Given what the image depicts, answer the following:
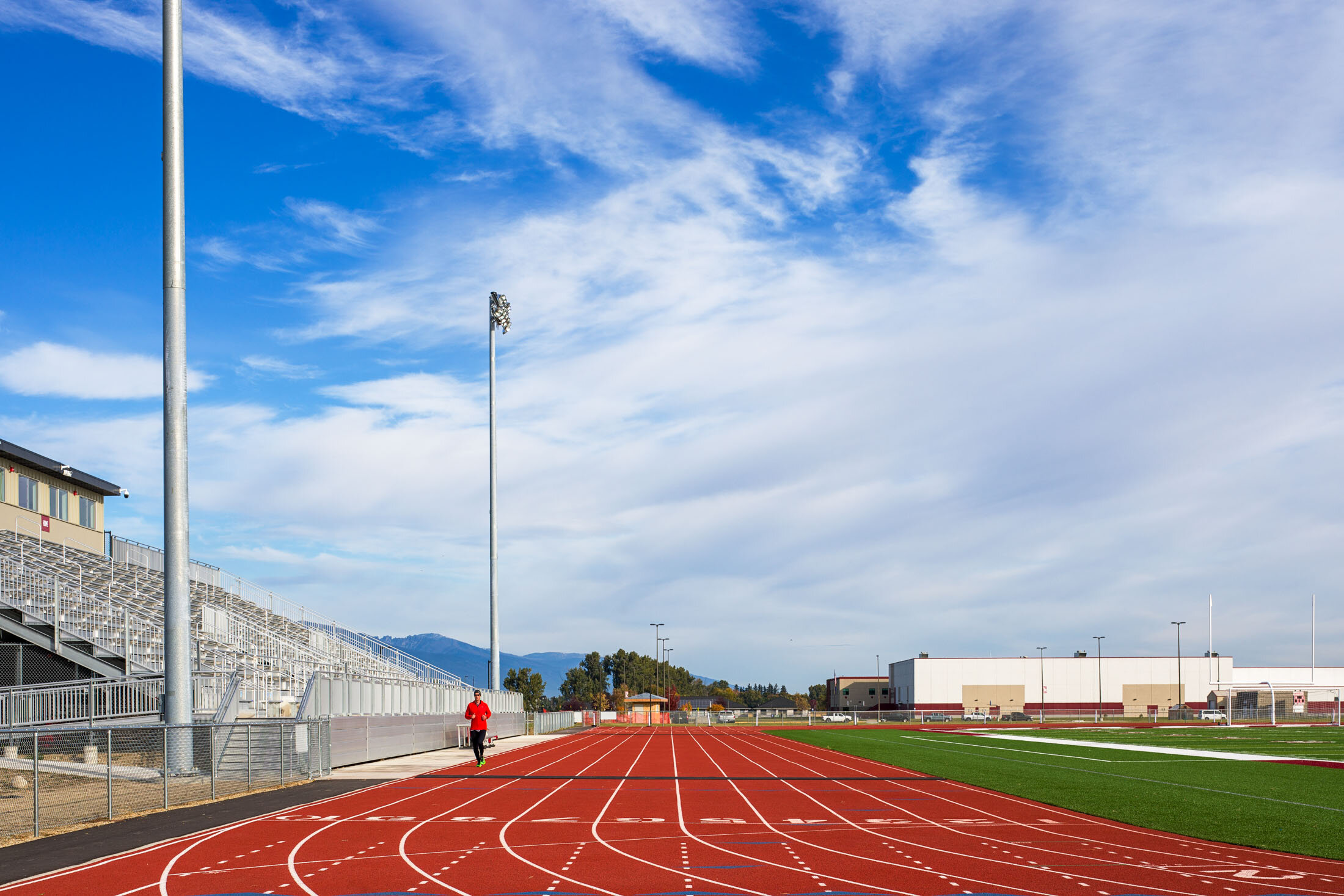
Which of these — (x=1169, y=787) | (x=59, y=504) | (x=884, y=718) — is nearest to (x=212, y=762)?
(x=1169, y=787)

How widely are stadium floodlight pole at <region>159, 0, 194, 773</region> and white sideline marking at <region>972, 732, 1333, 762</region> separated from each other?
94.4 feet

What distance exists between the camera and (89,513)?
53.2 metres

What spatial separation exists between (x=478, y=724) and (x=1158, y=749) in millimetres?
25406

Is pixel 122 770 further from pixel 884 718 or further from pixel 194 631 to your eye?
pixel 884 718

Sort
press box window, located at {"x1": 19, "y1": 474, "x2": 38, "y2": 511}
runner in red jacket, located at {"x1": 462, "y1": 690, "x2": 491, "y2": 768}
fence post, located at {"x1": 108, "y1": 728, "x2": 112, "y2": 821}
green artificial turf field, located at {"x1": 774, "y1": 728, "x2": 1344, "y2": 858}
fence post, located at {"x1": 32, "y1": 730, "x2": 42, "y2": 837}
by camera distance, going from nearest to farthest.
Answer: fence post, located at {"x1": 32, "y1": 730, "x2": 42, "y2": 837}, green artificial turf field, located at {"x1": 774, "y1": 728, "x2": 1344, "y2": 858}, fence post, located at {"x1": 108, "y1": 728, "x2": 112, "y2": 821}, runner in red jacket, located at {"x1": 462, "y1": 690, "x2": 491, "y2": 768}, press box window, located at {"x1": 19, "y1": 474, "x2": 38, "y2": 511}

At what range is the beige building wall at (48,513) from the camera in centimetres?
4553

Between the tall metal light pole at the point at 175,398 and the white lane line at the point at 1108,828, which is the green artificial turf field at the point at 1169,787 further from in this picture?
the tall metal light pole at the point at 175,398

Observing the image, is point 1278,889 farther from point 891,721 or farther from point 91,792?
point 891,721

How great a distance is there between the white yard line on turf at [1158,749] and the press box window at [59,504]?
42510 millimetres

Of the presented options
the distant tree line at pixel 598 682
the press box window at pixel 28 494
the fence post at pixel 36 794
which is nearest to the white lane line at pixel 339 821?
the fence post at pixel 36 794

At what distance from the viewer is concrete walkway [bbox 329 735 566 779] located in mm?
25734

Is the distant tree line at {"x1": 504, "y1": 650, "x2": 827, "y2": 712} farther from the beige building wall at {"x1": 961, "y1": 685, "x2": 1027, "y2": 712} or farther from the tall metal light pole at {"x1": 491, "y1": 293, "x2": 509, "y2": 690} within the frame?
the tall metal light pole at {"x1": 491, "y1": 293, "x2": 509, "y2": 690}

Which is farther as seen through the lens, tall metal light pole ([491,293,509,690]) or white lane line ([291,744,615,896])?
tall metal light pole ([491,293,509,690])

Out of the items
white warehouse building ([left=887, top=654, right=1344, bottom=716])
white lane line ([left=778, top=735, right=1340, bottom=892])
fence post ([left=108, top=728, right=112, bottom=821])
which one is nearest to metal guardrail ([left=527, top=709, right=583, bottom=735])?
white lane line ([left=778, top=735, right=1340, bottom=892])
